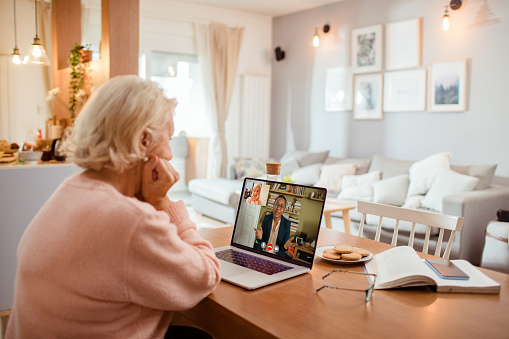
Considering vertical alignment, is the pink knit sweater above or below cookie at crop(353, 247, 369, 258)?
above

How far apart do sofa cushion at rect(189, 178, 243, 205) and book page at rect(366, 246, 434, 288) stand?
370cm

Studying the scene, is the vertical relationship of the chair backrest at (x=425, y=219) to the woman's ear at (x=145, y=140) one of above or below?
below

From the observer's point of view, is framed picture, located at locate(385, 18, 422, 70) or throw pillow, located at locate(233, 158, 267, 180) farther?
throw pillow, located at locate(233, 158, 267, 180)

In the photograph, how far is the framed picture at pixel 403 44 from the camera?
16.5ft

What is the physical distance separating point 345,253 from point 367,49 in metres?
4.49

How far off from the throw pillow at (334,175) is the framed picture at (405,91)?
87 cm

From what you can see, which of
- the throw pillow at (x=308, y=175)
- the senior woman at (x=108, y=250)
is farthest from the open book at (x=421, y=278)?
the throw pillow at (x=308, y=175)

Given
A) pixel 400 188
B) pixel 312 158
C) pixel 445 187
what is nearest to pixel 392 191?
pixel 400 188

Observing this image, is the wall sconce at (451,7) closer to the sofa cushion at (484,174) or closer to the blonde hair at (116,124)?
the sofa cushion at (484,174)

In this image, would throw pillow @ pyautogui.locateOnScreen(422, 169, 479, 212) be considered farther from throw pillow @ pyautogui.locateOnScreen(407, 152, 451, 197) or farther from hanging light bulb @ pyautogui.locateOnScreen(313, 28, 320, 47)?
hanging light bulb @ pyautogui.locateOnScreen(313, 28, 320, 47)

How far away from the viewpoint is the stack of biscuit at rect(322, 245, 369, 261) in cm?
154

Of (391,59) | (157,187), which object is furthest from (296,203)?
(391,59)

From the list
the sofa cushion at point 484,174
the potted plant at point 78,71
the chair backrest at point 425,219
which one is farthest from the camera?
the sofa cushion at point 484,174

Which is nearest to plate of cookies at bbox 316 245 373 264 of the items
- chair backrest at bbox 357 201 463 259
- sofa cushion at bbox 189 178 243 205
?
chair backrest at bbox 357 201 463 259
